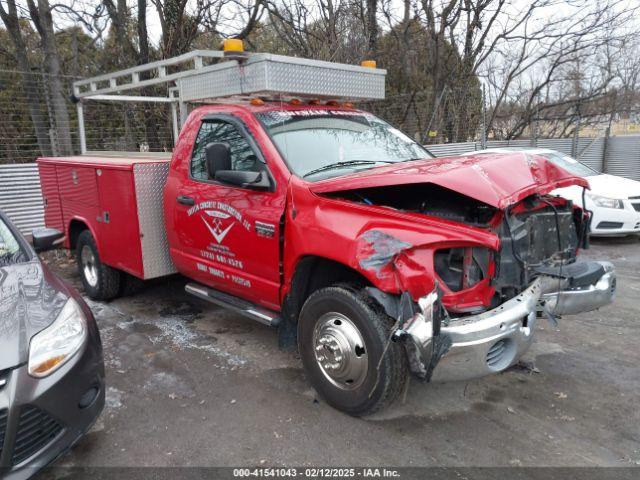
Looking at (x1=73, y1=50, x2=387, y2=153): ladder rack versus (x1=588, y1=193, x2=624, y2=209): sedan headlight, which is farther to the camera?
(x1=588, y1=193, x2=624, y2=209): sedan headlight

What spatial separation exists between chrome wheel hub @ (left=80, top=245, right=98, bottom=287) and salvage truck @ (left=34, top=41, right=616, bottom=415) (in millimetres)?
590

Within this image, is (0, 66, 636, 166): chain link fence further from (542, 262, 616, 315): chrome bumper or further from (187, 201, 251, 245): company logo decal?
(542, 262, 616, 315): chrome bumper

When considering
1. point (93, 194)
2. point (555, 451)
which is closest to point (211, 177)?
point (93, 194)

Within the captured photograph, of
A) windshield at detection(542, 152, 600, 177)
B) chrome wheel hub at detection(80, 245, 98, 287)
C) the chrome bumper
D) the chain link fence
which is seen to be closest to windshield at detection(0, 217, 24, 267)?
chrome wheel hub at detection(80, 245, 98, 287)

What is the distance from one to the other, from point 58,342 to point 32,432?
1.47ft

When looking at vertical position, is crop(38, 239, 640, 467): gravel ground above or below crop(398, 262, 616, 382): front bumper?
below

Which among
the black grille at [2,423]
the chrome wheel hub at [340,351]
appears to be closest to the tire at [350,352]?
the chrome wheel hub at [340,351]

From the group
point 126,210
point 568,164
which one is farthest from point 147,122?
point 568,164

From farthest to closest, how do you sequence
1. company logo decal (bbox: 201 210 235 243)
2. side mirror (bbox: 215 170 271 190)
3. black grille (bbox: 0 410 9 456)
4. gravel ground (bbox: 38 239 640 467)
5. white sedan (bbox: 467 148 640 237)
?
white sedan (bbox: 467 148 640 237)
company logo decal (bbox: 201 210 235 243)
side mirror (bbox: 215 170 271 190)
gravel ground (bbox: 38 239 640 467)
black grille (bbox: 0 410 9 456)

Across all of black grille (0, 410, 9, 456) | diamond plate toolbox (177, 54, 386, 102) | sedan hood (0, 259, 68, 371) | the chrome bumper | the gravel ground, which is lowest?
the gravel ground

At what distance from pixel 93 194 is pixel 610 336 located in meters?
5.33

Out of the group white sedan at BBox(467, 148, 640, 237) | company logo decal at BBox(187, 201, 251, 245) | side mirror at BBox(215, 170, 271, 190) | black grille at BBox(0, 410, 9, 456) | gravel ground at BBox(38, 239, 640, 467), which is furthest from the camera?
white sedan at BBox(467, 148, 640, 237)

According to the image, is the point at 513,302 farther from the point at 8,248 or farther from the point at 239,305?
the point at 8,248

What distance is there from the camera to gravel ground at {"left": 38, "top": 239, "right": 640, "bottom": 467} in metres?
3.09
